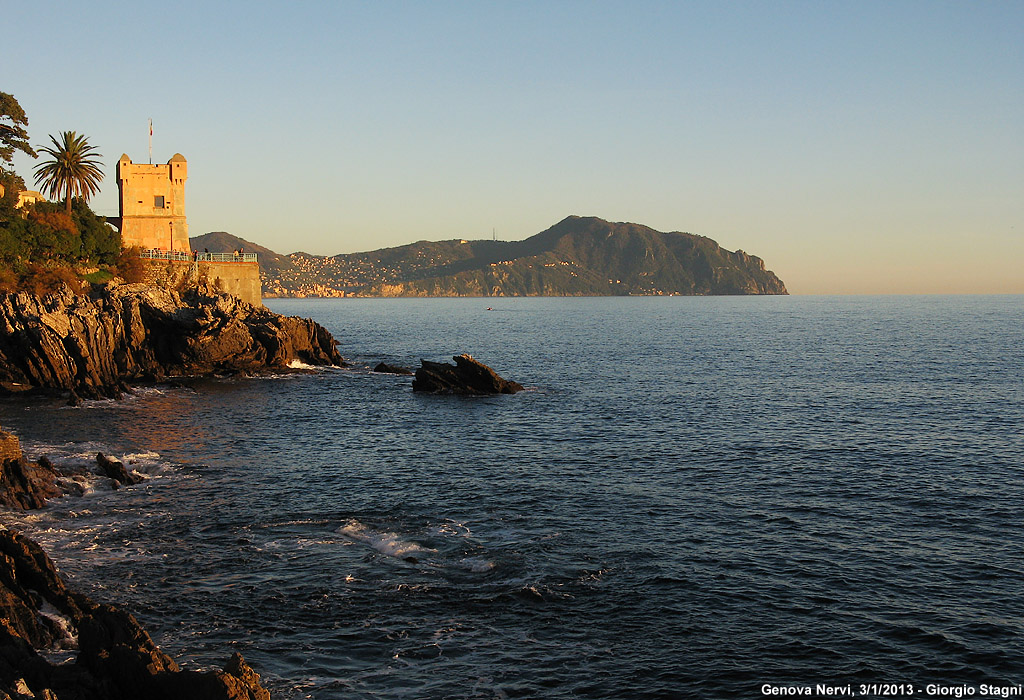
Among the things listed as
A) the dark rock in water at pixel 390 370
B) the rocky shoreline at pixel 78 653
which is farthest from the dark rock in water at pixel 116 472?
the dark rock in water at pixel 390 370

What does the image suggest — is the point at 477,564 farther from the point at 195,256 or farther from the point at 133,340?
the point at 195,256

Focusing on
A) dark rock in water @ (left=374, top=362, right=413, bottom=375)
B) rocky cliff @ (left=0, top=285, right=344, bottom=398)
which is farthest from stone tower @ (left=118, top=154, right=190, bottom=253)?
dark rock in water @ (left=374, top=362, right=413, bottom=375)

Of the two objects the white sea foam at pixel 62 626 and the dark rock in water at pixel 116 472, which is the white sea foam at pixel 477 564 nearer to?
the white sea foam at pixel 62 626

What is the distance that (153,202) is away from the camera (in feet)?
313

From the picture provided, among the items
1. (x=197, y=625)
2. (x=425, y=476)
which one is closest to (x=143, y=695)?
(x=197, y=625)

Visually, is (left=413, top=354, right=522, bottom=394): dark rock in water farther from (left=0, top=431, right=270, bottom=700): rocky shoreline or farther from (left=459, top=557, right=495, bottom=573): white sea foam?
(left=0, top=431, right=270, bottom=700): rocky shoreline

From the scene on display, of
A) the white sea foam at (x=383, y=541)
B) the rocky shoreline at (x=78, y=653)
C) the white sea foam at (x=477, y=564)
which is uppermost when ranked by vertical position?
the rocky shoreline at (x=78, y=653)

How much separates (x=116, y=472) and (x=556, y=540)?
20.4 m

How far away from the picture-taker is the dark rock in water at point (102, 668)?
14938mm

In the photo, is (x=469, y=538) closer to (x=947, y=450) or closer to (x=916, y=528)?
(x=916, y=528)

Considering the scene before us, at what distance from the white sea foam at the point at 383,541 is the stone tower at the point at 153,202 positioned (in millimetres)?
76068

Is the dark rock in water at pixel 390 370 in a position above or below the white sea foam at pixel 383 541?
above

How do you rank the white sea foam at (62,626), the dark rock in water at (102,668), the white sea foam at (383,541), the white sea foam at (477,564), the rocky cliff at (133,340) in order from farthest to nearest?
the rocky cliff at (133,340) < the white sea foam at (383,541) < the white sea foam at (477,564) < the white sea foam at (62,626) < the dark rock in water at (102,668)

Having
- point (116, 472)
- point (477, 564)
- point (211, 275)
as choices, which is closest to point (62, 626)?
point (477, 564)
